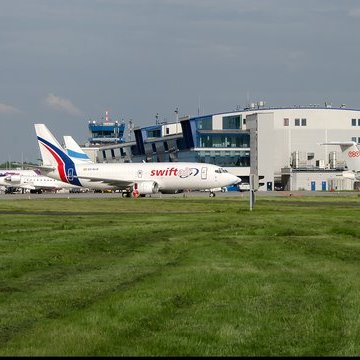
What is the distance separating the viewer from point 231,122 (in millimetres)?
149250

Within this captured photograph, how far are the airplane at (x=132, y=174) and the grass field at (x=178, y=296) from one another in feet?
194

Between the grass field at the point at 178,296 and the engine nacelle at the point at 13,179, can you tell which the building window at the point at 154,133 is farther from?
the grass field at the point at 178,296

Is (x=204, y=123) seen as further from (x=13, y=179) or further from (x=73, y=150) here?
(x=73, y=150)

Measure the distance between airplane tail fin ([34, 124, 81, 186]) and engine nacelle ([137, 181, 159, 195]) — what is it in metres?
11.6

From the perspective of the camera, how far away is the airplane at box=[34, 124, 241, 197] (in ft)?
278

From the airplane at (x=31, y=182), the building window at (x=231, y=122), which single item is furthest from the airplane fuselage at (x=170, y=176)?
the building window at (x=231, y=122)

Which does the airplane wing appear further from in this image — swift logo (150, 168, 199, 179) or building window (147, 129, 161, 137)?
building window (147, 129, 161, 137)

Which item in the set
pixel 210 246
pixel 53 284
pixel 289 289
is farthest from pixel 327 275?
pixel 210 246

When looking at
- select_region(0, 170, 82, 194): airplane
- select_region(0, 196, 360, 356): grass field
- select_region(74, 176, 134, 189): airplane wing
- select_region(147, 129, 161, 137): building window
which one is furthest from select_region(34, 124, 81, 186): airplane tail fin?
select_region(147, 129, 161, 137): building window

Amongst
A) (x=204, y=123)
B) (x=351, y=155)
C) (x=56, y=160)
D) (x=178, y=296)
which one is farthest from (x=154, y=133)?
(x=178, y=296)

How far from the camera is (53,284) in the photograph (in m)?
14.9

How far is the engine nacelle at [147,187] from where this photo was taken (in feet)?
276

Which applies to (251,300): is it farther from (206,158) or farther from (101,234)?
(206,158)

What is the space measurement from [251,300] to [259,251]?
27.7 ft
